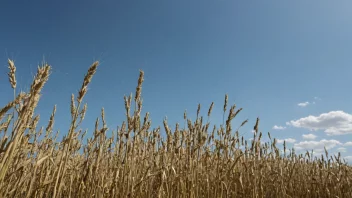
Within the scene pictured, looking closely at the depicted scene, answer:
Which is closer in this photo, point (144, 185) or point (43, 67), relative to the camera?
point (43, 67)

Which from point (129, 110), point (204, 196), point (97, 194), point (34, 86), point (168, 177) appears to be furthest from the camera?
point (204, 196)

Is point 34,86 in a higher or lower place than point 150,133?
lower

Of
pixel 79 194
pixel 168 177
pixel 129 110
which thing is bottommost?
pixel 79 194

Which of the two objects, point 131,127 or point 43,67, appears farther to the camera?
point 131,127

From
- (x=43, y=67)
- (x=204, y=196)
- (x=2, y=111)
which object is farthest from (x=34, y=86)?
(x=204, y=196)

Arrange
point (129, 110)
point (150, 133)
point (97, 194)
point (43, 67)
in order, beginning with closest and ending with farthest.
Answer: point (43, 67) → point (129, 110) → point (97, 194) → point (150, 133)

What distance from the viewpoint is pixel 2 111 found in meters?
1.59

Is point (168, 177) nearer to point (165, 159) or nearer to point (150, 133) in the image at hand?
point (165, 159)

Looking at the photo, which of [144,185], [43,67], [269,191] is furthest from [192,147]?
[269,191]

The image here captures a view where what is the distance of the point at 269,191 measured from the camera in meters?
5.30

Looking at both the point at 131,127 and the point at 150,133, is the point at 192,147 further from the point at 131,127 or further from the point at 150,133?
the point at 150,133

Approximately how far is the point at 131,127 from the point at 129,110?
0.17 metres

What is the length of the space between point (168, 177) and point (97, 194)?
861mm

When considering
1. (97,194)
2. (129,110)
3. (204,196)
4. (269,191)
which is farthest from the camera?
(269,191)
